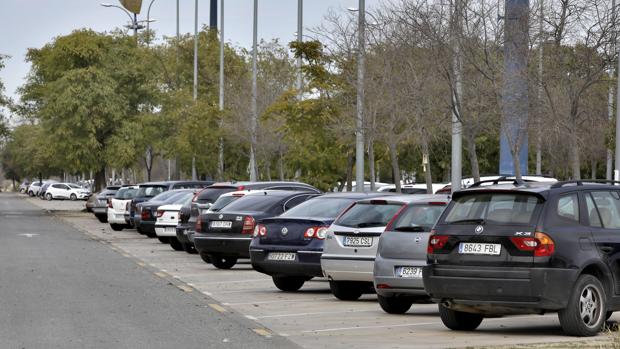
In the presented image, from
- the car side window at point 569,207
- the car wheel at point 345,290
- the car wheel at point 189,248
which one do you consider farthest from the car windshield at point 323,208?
the car wheel at point 189,248

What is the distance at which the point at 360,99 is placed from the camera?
1366 inches

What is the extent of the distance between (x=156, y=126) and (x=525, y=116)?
39609 millimetres

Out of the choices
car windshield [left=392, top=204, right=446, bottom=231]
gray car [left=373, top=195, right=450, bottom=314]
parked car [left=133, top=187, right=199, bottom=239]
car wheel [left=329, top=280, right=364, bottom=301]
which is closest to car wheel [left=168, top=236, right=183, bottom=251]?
parked car [left=133, top=187, right=199, bottom=239]

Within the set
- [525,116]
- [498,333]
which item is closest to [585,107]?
[525,116]

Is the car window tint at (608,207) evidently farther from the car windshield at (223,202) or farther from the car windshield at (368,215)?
the car windshield at (223,202)

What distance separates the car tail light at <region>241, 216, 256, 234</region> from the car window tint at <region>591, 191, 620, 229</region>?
33.1 feet

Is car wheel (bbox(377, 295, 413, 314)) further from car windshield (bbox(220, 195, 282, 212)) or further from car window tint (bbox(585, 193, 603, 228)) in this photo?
car windshield (bbox(220, 195, 282, 212))

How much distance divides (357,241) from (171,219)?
616 inches

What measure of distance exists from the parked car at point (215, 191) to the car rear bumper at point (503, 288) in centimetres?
1399

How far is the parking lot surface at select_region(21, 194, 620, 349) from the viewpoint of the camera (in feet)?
43.5

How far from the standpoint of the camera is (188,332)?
14031 millimetres

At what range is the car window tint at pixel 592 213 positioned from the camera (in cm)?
1368

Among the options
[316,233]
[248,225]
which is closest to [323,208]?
Answer: [316,233]

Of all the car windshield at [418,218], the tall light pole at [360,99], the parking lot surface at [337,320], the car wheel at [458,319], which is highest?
the tall light pole at [360,99]
